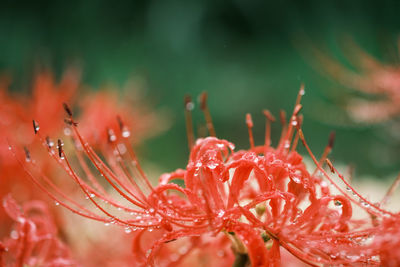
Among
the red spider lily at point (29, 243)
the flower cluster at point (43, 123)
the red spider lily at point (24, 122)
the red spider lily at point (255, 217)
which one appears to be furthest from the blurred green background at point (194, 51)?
the red spider lily at point (255, 217)

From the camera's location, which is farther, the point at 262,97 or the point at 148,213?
the point at 262,97

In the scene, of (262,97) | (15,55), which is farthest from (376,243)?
(15,55)

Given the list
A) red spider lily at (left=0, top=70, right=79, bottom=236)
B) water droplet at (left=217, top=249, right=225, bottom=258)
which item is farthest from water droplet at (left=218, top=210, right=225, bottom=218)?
red spider lily at (left=0, top=70, right=79, bottom=236)

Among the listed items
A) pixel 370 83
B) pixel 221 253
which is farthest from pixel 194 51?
pixel 221 253

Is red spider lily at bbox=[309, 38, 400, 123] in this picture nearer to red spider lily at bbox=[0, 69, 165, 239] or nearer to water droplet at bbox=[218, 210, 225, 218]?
red spider lily at bbox=[0, 69, 165, 239]

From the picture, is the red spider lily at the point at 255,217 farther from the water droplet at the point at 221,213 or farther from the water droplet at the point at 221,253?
the water droplet at the point at 221,253

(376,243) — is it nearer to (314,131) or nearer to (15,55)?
(314,131)
